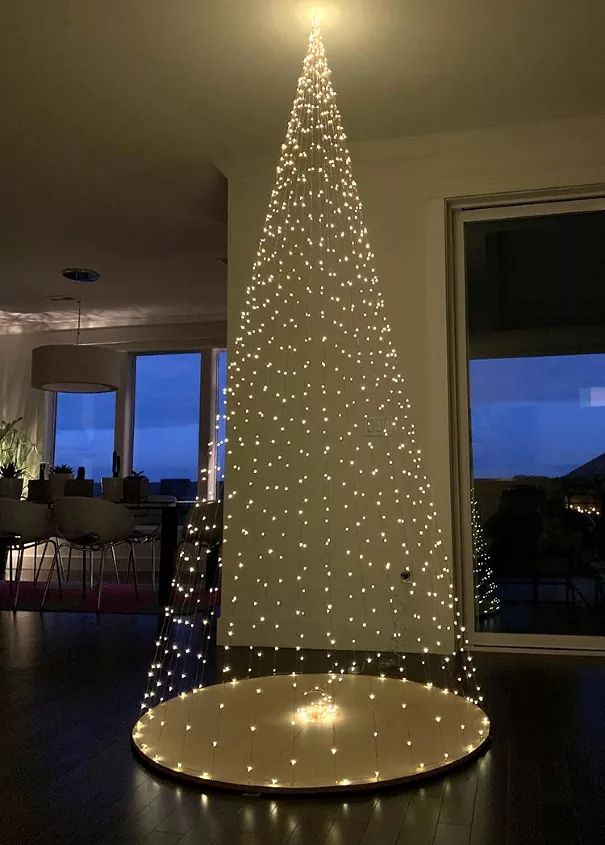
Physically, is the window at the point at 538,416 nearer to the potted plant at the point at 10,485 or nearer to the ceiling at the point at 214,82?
the ceiling at the point at 214,82

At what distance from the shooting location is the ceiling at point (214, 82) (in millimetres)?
3018

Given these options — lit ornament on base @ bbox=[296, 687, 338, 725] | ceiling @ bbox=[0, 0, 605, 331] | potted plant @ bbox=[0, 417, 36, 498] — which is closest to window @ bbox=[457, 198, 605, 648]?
ceiling @ bbox=[0, 0, 605, 331]

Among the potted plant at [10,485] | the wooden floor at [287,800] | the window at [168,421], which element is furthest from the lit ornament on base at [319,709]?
the window at [168,421]

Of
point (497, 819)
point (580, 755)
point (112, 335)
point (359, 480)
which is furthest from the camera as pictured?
point (112, 335)

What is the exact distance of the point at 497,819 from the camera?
5.99 feet

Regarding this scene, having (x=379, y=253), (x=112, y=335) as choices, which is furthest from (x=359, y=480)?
(x=112, y=335)

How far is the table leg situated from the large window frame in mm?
1728

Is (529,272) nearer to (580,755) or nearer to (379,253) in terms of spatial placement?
(379,253)

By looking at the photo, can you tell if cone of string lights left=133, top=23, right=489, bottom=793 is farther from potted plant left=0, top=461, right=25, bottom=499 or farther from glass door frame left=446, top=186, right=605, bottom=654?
potted plant left=0, top=461, right=25, bottom=499

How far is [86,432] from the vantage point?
8.35 m

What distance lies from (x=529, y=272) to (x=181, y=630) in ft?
9.53

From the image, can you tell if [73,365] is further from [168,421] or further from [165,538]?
[168,421]

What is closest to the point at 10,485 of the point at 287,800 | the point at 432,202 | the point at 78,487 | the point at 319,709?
the point at 78,487

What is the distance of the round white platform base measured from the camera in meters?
2.07
